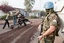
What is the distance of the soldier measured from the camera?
185 inches

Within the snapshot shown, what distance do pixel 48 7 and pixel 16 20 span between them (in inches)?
718

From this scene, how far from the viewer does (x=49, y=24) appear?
4945mm

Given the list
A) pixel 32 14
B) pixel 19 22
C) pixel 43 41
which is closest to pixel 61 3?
pixel 43 41

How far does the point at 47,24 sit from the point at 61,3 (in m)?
4.07

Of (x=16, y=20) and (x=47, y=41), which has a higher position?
(x=47, y=41)

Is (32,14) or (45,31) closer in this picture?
(45,31)

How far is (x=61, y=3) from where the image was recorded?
351 inches

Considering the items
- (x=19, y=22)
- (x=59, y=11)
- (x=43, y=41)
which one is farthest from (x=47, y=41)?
(x=19, y=22)

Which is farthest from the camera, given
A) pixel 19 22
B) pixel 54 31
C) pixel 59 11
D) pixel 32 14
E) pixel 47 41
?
pixel 32 14

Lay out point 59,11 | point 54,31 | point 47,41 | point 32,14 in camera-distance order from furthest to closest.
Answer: point 32,14 → point 59,11 → point 47,41 → point 54,31

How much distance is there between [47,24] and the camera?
4.99 metres

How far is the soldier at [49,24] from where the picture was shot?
469 cm

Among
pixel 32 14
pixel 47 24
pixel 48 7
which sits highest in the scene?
pixel 48 7

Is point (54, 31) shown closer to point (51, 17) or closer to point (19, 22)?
point (51, 17)
